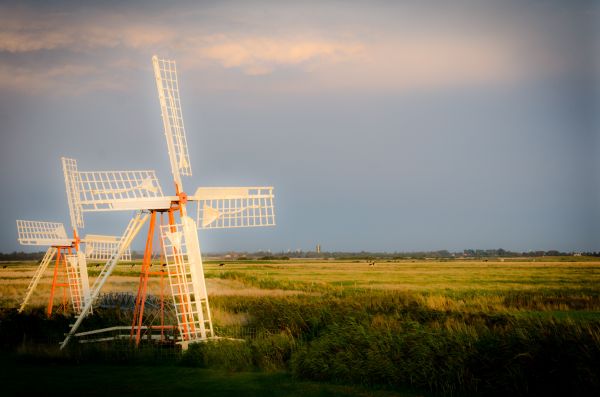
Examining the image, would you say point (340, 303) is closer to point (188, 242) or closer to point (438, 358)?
point (188, 242)

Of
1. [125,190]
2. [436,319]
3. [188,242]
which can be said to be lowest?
[436,319]

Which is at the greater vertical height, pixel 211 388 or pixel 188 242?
pixel 188 242

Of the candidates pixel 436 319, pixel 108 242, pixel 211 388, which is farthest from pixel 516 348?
pixel 108 242

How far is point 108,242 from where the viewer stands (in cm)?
2939

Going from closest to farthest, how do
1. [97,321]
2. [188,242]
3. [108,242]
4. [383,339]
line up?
[383,339], [188,242], [97,321], [108,242]

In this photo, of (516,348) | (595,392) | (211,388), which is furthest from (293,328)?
(595,392)

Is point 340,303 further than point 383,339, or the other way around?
point 340,303

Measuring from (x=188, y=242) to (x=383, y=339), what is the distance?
7.16m

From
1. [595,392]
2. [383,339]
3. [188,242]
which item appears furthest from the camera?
[188,242]

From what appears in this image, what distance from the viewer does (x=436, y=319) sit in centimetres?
2728

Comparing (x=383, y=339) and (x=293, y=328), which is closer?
(x=383, y=339)

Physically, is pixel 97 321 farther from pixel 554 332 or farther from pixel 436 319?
pixel 554 332

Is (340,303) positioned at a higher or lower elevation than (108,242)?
lower

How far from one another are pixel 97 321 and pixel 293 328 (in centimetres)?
864
